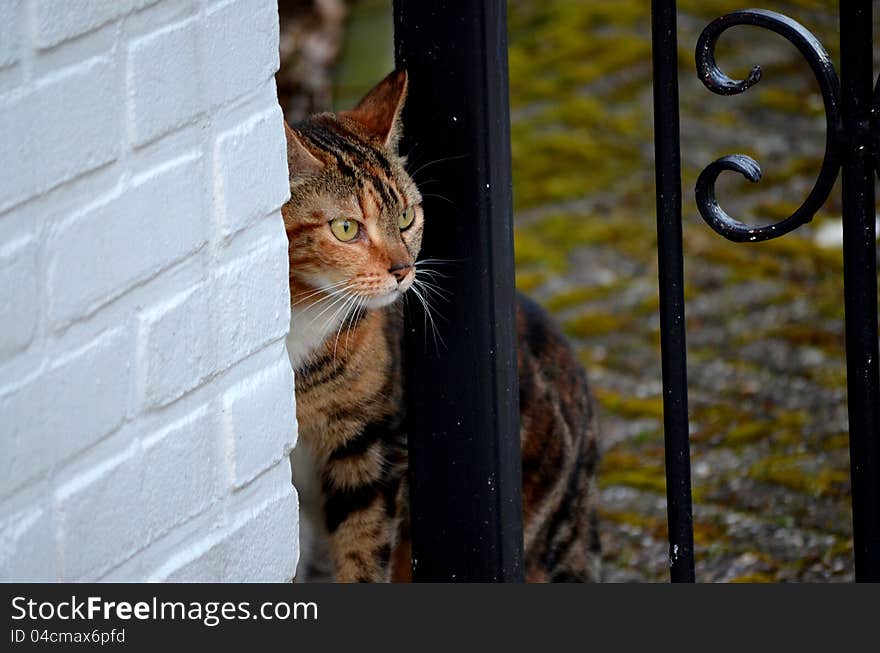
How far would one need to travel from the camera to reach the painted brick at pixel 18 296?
118 cm

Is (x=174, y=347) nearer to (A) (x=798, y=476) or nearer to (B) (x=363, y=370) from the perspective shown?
(B) (x=363, y=370)

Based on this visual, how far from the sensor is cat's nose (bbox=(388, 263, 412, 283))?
207 centimetres

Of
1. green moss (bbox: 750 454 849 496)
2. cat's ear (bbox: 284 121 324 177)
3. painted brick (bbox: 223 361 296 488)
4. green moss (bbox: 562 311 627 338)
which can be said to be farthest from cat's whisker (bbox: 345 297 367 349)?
green moss (bbox: 562 311 627 338)

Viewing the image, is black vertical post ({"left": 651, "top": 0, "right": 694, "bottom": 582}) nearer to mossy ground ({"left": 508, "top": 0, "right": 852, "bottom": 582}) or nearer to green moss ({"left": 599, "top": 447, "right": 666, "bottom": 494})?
mossy ground ({"left": 508, "top": 0, "right": 852, "bottom": 582})

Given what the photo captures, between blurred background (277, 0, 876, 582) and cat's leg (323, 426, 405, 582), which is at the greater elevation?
blurred background (277, 0, 876, 582)

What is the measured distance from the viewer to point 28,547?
4.03 ft

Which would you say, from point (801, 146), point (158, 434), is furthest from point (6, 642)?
point (801, 146)

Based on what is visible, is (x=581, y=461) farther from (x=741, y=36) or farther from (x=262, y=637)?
(x=741, y=36)

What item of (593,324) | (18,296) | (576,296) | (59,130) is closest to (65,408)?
(18,296)

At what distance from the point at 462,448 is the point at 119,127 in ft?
2.15

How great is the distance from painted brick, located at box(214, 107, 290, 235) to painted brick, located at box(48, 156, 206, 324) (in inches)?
1.4

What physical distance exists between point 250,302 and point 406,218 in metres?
0.73

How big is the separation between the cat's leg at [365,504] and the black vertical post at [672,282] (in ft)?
2.79

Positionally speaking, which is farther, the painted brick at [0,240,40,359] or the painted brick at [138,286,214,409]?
the painted brick at [138,286,214,409]
